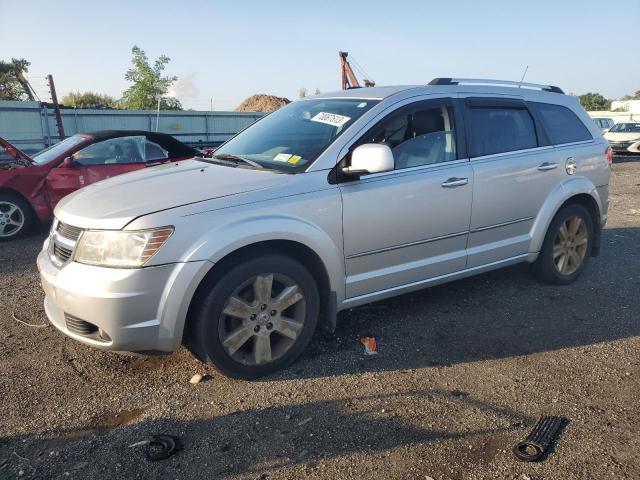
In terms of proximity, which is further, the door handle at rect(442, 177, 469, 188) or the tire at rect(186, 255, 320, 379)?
the door handle at rect(442, 177, 469, 188)

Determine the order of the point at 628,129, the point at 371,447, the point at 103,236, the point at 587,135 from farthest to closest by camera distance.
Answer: the point at 628,129 → the point at 587,135 → the point at 103,236 → the point at 371,447

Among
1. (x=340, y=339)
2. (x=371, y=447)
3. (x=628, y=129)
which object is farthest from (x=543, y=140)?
(x=628, y=129)

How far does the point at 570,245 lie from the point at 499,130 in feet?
4.71

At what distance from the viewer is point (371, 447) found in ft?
8.85

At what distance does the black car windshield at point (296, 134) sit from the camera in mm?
3697

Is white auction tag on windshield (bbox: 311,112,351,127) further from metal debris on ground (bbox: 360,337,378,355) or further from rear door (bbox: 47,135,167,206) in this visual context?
rear door (bbox: 47,135,167,206)

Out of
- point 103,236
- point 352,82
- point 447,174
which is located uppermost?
point 352,82

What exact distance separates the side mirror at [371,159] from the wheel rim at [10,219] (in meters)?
5.65

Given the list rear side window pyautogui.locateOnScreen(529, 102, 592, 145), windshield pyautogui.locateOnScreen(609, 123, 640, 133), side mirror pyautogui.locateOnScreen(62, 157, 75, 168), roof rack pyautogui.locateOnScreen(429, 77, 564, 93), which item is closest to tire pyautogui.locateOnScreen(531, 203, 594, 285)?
rear side window pyautogui.locateOnScreen(529, 102, 592, 145)

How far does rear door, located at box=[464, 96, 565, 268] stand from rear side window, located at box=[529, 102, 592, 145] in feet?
0.42

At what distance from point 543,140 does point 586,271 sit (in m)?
1.70

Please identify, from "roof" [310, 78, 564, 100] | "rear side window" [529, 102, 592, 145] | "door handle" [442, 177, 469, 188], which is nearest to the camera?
"door handle" [442, 177, 469, 188]

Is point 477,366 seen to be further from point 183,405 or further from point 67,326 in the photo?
point 67,326

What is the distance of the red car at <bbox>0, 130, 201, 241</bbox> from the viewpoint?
7.17 meters
